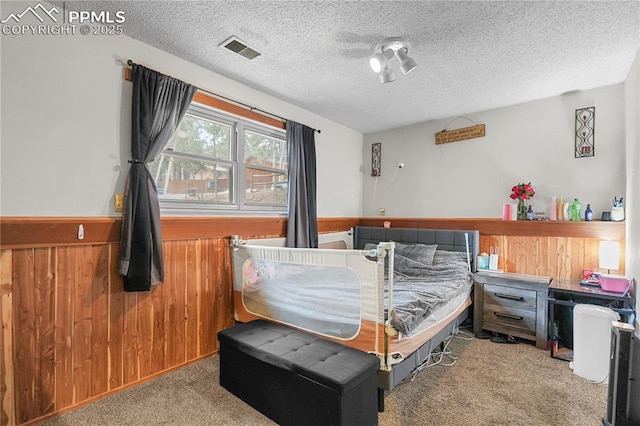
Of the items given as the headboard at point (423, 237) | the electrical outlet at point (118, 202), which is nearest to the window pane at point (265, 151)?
the electrical outlet at point (118, 202)

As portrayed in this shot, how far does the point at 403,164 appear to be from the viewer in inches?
171

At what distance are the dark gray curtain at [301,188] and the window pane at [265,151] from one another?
17cm

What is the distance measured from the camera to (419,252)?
12.0 ft

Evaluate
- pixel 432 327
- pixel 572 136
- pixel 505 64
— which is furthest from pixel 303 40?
pixel 572 136

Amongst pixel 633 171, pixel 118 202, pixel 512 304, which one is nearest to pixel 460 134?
pixel 633 171

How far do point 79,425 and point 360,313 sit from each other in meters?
1.87

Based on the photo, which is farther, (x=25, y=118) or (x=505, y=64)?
(x=505, y=64)

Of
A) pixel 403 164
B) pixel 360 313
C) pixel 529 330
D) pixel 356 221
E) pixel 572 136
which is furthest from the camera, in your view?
pixel 356 221

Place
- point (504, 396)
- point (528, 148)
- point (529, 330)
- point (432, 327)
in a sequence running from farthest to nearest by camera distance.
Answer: point (528, 148) < point (529, 330) < point (432, 327) < point (504, 396)

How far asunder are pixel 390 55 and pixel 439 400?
2557 mm

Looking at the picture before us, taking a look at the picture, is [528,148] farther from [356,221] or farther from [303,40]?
[303,40]

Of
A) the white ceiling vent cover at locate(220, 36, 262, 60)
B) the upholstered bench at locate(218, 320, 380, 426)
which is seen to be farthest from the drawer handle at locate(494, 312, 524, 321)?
the white ceiling vent cover at locate(220, 36, 262, 60)

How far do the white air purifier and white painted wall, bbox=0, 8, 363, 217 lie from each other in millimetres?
3739

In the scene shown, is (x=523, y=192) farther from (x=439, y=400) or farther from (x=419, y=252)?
(x=439, y=400)
